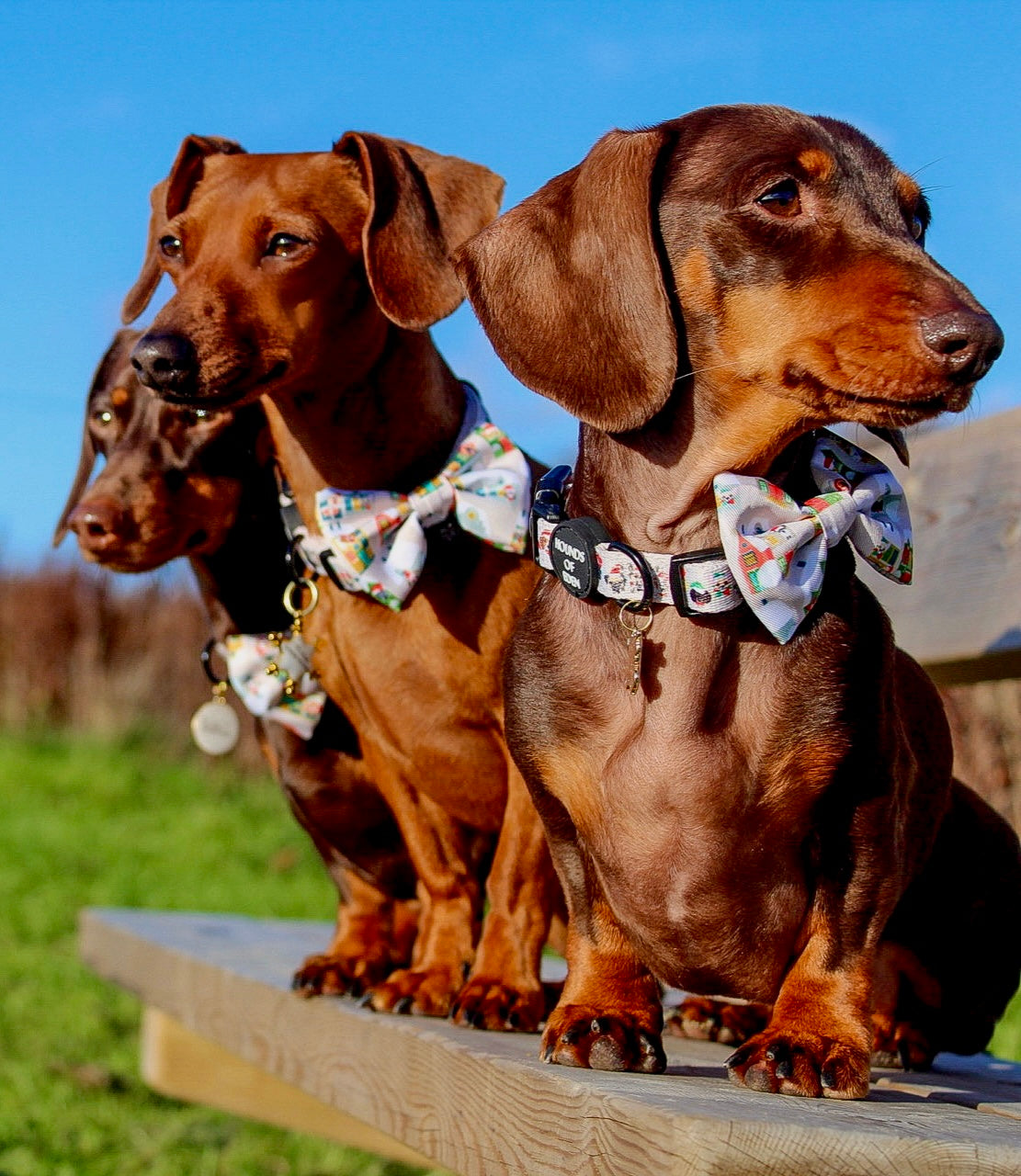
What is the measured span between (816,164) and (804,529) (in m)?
0.45

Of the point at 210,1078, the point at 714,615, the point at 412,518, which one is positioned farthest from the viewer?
the point at 210,1078

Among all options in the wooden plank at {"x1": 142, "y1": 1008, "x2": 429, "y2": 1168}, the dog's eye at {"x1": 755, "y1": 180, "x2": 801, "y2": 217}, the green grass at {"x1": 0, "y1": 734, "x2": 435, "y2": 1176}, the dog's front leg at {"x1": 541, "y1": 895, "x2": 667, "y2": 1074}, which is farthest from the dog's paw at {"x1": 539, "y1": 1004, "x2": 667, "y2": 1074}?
the green grass at {"x1": 0, "y1": 734, "x2": 435, "y2": 1176}

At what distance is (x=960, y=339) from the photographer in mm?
1726

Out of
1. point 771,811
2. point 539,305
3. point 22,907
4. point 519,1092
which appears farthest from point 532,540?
point 22,907

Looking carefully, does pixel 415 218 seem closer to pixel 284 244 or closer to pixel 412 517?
pixel 284 244

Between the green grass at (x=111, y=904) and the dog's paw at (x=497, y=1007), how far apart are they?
2.59 meters

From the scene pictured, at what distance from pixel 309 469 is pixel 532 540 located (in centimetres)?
84

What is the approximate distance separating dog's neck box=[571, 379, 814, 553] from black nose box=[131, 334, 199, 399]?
788 mm

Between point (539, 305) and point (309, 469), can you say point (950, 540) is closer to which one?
point (309, 469)

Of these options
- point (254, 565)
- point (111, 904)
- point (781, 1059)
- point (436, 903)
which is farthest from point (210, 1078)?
point (111, 904)

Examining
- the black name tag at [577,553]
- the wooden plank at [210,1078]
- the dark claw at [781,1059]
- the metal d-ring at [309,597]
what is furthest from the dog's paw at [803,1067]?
the wooden plank at [210,1078]

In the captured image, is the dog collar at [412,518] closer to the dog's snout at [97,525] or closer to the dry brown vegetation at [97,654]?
the dog's snout at [97,525]

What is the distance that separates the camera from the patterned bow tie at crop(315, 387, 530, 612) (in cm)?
264

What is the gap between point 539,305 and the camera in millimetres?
1984
